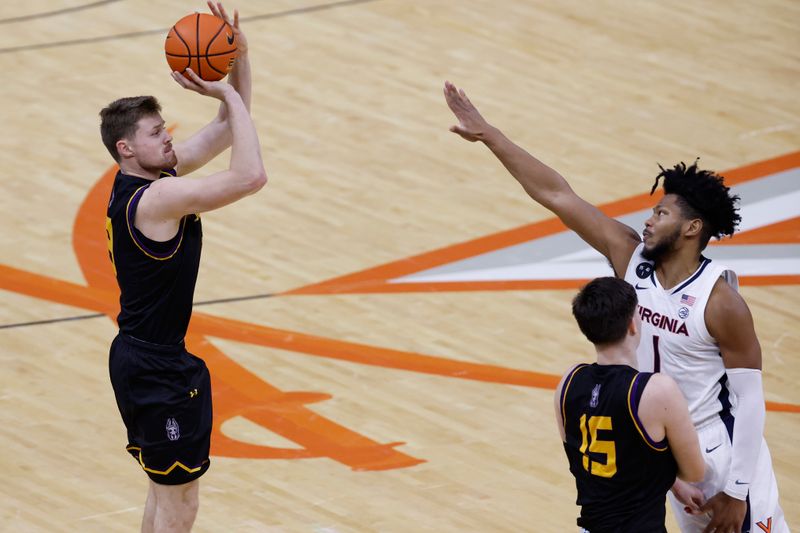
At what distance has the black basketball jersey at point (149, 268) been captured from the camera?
229 inches

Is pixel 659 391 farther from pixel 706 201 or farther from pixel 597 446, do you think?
pixel 706 201

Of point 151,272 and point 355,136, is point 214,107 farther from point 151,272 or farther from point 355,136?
point 151,272

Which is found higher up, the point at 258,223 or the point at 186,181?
the point at 186,181

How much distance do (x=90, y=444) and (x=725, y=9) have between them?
9915 millimetres

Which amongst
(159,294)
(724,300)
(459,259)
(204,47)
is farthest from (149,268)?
(459,259)

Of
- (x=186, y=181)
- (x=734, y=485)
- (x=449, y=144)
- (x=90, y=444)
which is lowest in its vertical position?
(x=90, y=444)

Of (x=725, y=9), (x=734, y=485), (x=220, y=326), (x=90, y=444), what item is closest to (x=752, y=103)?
(x=725, y=9)

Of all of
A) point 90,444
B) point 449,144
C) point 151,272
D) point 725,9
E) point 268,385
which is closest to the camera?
point 151,272

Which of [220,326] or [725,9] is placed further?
[725,9]

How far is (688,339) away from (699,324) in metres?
0.08

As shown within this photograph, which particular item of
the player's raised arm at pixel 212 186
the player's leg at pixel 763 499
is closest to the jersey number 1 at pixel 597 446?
the player's leg at pixel 763 499

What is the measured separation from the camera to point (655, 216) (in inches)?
224

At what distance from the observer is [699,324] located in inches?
215

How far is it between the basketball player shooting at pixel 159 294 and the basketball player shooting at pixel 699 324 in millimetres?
1167
